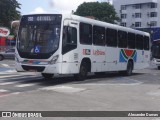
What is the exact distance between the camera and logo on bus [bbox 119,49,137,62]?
22.8 m

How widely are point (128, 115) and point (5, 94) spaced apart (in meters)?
4.83

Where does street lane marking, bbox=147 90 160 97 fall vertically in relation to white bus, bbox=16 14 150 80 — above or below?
below

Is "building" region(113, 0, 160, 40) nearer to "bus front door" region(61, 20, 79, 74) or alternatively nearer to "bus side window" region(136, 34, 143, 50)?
"bus side window" region(136, 34, 143, 50)

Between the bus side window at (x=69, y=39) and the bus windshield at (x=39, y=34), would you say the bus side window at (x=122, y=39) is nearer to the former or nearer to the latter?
the bus side window at (x=69, y=39)

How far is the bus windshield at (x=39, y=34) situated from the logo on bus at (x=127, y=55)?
23.0ft

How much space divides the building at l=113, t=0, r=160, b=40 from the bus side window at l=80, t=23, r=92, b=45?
76298mm

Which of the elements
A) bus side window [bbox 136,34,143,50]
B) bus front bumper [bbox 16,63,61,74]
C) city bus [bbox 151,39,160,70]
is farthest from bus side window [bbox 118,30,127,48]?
city bus [bbox 151,39,160,70]

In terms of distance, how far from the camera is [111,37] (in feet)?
70.2

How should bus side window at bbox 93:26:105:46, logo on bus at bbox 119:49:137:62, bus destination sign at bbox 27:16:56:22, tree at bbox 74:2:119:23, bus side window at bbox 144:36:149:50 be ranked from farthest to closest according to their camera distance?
tree at bbox 74:2:119:23 < bus side window at bbox 144:36:149:50 < logo on bus at bbox 119:49:137:62 < bus side window at bbox 93:26:105:46 < bus destination sign at bbox 27:16:56:22

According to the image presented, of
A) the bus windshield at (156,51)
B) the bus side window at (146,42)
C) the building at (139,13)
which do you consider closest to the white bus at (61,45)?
the bus side window at (146,42)

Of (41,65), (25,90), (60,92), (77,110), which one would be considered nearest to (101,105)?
(77,110)

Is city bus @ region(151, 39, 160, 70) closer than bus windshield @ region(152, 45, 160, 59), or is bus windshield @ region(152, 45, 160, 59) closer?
city bus @ region(151, 39, 160, 70)

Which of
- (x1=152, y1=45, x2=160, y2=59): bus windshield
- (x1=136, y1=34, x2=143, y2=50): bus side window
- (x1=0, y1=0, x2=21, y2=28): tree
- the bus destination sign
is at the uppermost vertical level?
(x1=0, y1=0, x2=21, y2=28): tree

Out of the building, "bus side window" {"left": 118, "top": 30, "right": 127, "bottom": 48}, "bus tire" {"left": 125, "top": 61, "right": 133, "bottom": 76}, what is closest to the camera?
"bus side window" {"left": 118, "top": 30, "right": 127, "bottom": 48}
